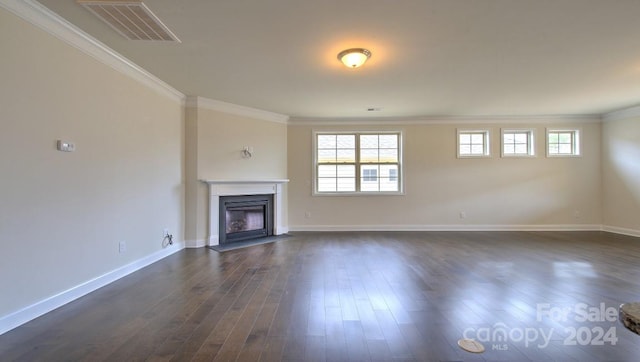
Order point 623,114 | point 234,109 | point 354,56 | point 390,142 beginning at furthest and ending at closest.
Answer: point 390,142 < point 623,114 < point 234,109 < point 354,56

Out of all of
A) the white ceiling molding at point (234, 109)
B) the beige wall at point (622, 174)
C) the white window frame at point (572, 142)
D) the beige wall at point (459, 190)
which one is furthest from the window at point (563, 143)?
the white ceiling molding at point (234, 109)

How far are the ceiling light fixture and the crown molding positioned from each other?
2.52 m

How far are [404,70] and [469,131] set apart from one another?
11.9ft

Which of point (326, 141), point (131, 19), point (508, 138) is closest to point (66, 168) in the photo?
point (131, 19)

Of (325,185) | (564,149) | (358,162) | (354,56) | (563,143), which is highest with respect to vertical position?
(354,56)

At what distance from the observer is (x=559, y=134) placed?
6652 millimetres

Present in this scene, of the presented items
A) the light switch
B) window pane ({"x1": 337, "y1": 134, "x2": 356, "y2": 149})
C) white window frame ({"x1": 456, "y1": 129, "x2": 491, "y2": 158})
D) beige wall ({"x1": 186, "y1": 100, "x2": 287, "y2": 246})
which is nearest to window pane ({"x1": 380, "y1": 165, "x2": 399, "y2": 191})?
window pane ({"x1": 337, "y1": 134, "x2": 356, "y2": 149})

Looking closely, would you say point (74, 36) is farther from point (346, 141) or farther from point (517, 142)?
point (517, 142)

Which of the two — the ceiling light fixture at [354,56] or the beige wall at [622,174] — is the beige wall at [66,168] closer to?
the ceiling light fixture at [354,56]

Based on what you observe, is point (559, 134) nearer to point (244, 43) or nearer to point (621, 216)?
point (621, 216)

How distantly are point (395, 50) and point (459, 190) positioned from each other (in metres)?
4.39

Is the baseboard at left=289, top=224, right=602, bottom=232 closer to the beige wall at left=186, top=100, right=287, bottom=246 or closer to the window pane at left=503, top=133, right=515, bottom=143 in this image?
the beige wall at left=186, top=100, right=287, bottom=246

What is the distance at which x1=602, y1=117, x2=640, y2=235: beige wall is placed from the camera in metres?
5.88

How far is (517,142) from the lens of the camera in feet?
22.0
